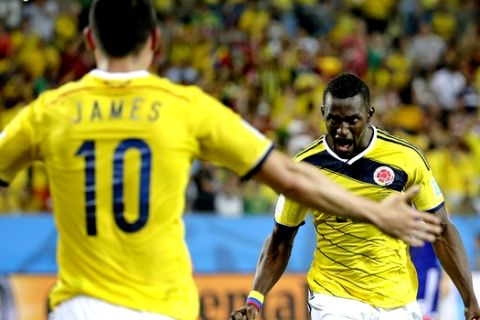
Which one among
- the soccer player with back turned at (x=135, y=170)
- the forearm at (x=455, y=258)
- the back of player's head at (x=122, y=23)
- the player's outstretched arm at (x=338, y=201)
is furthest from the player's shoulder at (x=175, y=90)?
the forearm at (x=455, y=258)

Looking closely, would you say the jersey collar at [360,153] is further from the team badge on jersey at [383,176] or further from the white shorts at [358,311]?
the white shorts at [358,311]

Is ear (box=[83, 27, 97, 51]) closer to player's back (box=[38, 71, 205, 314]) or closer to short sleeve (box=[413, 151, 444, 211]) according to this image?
player's back (box=[38, 71, 205, 314])

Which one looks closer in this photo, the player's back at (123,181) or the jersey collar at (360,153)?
the player's back at (123,181)

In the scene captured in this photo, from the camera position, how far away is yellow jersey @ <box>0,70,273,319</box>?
147 inches

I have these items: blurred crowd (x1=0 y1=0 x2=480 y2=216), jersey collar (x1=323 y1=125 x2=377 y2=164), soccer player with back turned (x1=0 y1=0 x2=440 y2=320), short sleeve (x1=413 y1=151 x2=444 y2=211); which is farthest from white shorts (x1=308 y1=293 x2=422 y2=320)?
blurred crowd (x1=0 y1=0 x2=480 y2=216)

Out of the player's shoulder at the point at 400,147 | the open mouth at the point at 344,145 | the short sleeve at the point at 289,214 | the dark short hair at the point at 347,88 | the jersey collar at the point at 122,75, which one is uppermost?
the dark short hair at the point at 347,88

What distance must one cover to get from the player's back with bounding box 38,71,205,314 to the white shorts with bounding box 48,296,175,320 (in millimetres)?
27

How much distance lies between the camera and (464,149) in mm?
15039

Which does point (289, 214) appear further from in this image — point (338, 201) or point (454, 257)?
point (338, 201)

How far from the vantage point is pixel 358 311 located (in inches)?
241

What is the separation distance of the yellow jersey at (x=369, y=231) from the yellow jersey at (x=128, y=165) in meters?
2.49

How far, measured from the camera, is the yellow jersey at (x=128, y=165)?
3.74 meters

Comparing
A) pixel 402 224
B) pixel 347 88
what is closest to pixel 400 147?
pixel 347 88

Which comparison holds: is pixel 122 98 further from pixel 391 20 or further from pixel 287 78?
pixel 391 20
